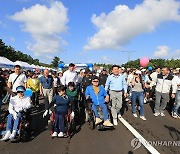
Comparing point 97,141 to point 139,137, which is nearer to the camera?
point 97,141

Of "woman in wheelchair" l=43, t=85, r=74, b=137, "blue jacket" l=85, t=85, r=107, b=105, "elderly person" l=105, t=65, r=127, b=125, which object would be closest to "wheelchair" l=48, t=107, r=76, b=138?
"woman in wheelchair" l=43, t=85, r=74, b=137

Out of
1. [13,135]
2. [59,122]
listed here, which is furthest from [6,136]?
→ [59,122]

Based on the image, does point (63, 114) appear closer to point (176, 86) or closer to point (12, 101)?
point (12, 101)

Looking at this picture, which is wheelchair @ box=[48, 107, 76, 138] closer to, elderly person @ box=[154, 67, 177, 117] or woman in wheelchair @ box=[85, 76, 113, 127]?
woman in wheelchair @ box=[85, 76, 113, 127]

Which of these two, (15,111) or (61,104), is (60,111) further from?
(15,111)

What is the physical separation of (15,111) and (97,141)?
2.21m

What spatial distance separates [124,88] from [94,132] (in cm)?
224

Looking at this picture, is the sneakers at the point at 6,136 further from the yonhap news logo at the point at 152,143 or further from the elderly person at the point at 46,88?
the elderly person at the point at 46,88

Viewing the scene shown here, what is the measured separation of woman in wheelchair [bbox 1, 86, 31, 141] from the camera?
6.38 metres

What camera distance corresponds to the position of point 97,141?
21.5ft

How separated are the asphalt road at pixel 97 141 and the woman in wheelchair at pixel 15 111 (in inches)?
10.1

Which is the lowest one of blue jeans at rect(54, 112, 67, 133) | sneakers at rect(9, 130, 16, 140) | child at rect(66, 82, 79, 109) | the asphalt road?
the asphalt road

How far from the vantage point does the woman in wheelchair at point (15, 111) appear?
6383mm

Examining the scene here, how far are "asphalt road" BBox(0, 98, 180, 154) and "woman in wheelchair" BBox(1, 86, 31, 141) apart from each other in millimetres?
257
